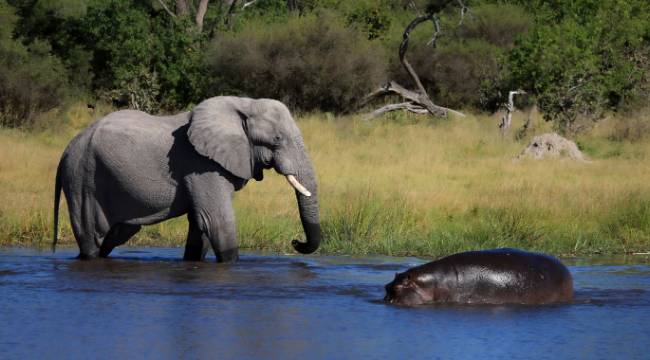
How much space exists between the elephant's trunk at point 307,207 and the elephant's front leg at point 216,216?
0.53m

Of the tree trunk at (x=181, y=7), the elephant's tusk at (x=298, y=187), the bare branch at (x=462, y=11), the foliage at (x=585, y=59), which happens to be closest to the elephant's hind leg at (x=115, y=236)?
the elephant's tusk at (x=298, y=187)

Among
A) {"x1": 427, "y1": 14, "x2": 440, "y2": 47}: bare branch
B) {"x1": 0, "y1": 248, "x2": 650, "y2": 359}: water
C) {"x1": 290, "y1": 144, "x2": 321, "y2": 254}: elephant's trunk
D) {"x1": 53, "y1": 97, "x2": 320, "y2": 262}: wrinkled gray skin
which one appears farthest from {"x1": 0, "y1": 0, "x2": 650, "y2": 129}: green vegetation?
{"x1": 0, "y1": 248, "x2": 650, "y2": 359}: water

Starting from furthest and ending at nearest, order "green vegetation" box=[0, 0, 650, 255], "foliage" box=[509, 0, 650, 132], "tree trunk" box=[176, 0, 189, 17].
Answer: "tree trunk" box=[176, 0, 189, 17] < "foliage" box=[509, 0, 650, 132] < "green vegetation" box=[0, 0, 650, 255]

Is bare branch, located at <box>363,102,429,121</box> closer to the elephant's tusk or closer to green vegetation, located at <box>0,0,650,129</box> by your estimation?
green vegetation, located at <box>0,0,650,129</box>

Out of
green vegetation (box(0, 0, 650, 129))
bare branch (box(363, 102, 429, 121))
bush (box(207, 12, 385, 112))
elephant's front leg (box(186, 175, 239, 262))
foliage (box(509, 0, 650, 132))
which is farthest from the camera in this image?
bush (box(207, 12, 385, 112))

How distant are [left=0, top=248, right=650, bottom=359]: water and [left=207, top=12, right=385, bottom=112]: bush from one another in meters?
16.3

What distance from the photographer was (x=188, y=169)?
1040 cm

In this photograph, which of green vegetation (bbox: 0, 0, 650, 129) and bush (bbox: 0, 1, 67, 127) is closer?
bush (bbox: 0, 1, 67, 127)

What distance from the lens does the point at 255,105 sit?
34.7ft

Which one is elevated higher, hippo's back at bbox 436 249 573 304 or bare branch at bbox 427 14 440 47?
bare branch at bbox 427 14 440 47

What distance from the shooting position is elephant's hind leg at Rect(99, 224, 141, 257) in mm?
10766

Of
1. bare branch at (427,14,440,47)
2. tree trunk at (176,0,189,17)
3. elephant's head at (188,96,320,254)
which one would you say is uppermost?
tree trunk at (176,0,189,17)

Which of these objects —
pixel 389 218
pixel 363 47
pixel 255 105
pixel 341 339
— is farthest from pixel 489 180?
pixel 363 47

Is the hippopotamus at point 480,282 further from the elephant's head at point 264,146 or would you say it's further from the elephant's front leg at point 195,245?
the elephant's front leg at point 195,245
